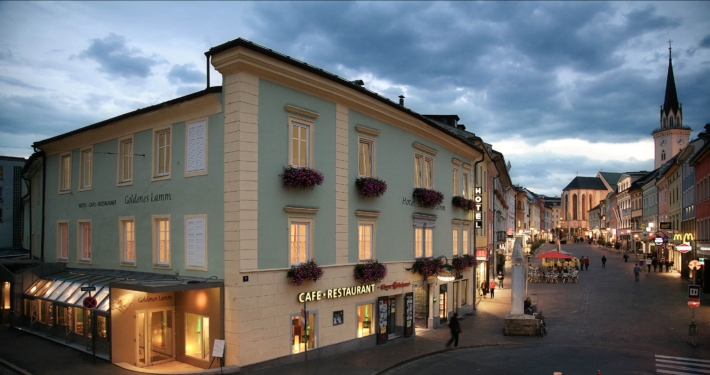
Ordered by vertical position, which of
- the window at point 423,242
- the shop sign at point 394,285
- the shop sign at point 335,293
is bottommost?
the shop sign at point 394,285

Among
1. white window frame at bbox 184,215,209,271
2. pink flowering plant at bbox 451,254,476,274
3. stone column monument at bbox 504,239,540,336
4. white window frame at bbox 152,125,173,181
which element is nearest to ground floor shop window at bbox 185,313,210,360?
white window frame at bbox 184,215,209,271

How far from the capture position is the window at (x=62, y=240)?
25.3 meters

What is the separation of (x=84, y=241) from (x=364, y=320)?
12.8 meters

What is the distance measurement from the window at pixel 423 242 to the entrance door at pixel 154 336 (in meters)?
11.8

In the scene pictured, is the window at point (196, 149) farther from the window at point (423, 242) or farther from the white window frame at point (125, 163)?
the window at point (423, 242)

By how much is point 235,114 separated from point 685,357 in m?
18.8

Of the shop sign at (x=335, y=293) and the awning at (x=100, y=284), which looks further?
the shop sign at (x=335, y=293)

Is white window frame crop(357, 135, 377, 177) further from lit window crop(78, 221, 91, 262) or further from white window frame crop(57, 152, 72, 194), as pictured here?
white window frame crop(57, 152, 72, 194)

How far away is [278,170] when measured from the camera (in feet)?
58.4

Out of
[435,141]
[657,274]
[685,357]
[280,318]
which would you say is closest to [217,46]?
[280,318]

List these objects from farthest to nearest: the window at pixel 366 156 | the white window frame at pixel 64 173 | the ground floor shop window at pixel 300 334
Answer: the white window frame at pixel 64 173 → the window at pixel 366 156 → the ground floor shop window at pixel 300 334

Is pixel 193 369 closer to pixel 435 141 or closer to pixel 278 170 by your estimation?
pixel 278 170

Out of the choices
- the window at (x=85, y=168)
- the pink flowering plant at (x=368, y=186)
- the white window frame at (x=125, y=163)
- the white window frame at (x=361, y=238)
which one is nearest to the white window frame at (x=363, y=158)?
the pink flowering plant at (x=368, y=186)

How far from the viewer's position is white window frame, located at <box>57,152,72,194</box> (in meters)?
24.9
